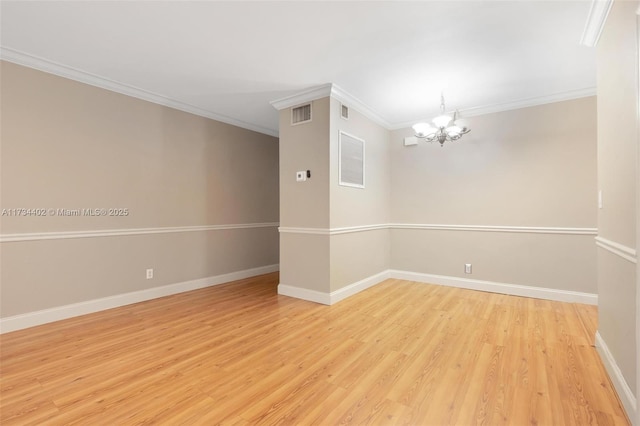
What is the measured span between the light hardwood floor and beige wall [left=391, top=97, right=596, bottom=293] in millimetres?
702

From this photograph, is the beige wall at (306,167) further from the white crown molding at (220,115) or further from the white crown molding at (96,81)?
the white crown molding at (96,81)

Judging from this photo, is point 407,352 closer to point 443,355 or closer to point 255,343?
point 443,355

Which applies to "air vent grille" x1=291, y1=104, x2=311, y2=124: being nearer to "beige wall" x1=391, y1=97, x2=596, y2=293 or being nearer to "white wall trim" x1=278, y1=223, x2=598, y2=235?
"white wall trim" x1=278, y1=223, x2=598, y2=235

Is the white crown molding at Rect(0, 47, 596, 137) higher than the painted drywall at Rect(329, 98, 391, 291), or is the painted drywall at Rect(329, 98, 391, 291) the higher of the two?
the white crown molding at Rect(0, 47, 596, 137)

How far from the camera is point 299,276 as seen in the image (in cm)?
390

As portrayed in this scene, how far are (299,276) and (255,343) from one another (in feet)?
4.67

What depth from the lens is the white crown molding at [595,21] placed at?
205 cm

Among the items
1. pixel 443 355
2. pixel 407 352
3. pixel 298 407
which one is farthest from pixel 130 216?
pixel 443 355

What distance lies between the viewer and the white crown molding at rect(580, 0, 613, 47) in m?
2.05

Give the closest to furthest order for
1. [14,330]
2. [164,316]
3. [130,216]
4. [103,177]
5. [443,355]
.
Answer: [443,355] < [14,330] < [164,316] < [103,177] < [130,216]

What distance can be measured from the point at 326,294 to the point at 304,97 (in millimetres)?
2579

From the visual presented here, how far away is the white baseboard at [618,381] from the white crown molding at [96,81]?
5.15 meters

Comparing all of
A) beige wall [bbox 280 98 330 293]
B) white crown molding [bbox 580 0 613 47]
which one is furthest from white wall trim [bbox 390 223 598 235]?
white crown molding [bbox 580 0 613 47]

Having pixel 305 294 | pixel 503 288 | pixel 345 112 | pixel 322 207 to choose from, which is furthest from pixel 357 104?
pixel 503 288
